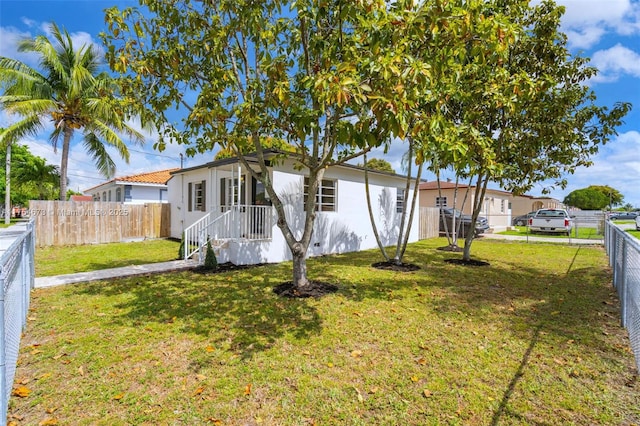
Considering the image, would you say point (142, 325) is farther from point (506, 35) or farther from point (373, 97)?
point (506, 35)

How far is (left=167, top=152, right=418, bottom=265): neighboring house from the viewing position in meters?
9.67

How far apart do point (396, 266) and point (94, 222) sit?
12781mm

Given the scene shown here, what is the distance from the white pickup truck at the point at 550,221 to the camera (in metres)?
19.9

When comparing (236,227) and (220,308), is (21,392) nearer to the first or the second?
(220,308)

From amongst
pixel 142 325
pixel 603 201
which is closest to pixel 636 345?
pixel 142 325

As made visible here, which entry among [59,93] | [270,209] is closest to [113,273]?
[270,209]

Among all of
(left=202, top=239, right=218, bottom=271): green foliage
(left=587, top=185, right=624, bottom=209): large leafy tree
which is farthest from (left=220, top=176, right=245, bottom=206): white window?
(left=587, top=185, right=624, bottom=209): large leafy tree

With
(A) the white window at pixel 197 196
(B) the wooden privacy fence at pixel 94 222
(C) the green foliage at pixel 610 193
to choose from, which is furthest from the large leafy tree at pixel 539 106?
(C) the green foliage at pixel 610 193

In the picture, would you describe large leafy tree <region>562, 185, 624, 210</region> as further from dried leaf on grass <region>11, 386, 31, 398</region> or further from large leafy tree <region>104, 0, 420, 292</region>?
dried leaf on grass <region>11, 386, 31, 398</region>

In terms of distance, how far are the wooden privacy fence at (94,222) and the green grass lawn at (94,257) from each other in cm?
76

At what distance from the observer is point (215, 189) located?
12367 mm

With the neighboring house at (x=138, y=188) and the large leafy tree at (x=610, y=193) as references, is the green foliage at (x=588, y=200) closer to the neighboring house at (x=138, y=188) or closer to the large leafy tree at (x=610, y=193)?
the large leafy tree at (x=610, y=193)

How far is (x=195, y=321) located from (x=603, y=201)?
238 ft

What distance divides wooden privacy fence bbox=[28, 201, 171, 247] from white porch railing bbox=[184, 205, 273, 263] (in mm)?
6818
